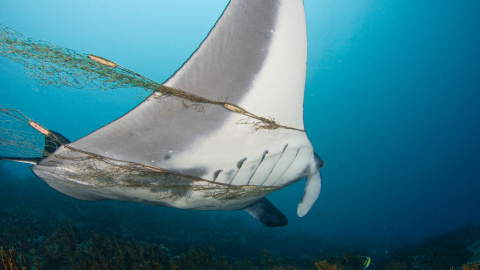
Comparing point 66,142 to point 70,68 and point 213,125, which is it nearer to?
point 70,68

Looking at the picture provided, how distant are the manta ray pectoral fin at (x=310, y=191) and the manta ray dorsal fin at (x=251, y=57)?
1.72 meters

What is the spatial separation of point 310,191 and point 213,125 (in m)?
2.12

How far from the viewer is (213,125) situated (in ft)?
5.50

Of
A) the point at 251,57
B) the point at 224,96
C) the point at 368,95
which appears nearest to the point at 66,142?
the point at 224,96

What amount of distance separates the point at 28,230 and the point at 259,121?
8835 mm

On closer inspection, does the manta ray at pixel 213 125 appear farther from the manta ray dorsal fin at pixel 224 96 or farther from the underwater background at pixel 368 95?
the underwater background at pixel 368 95

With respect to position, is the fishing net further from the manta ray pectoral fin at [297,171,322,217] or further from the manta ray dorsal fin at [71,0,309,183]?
the manta ray pectoral fin at [297,171,322,217]

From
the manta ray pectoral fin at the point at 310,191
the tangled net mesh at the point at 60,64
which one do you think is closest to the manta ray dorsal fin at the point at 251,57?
the tangled net mesh at the point at 60,64

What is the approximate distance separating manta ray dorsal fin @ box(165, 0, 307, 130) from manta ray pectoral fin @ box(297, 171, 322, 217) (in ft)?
5.65

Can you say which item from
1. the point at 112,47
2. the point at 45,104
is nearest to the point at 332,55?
the point at 112,47

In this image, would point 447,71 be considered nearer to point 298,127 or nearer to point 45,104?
point 298,127

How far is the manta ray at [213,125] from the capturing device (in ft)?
4.48

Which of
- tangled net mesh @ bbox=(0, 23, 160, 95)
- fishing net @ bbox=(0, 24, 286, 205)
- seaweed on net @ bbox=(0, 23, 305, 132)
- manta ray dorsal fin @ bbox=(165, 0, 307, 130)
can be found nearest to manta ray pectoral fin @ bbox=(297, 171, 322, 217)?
fishing net @ bbox=(0, 24, 286, 205)

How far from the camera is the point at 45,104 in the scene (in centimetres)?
8019
